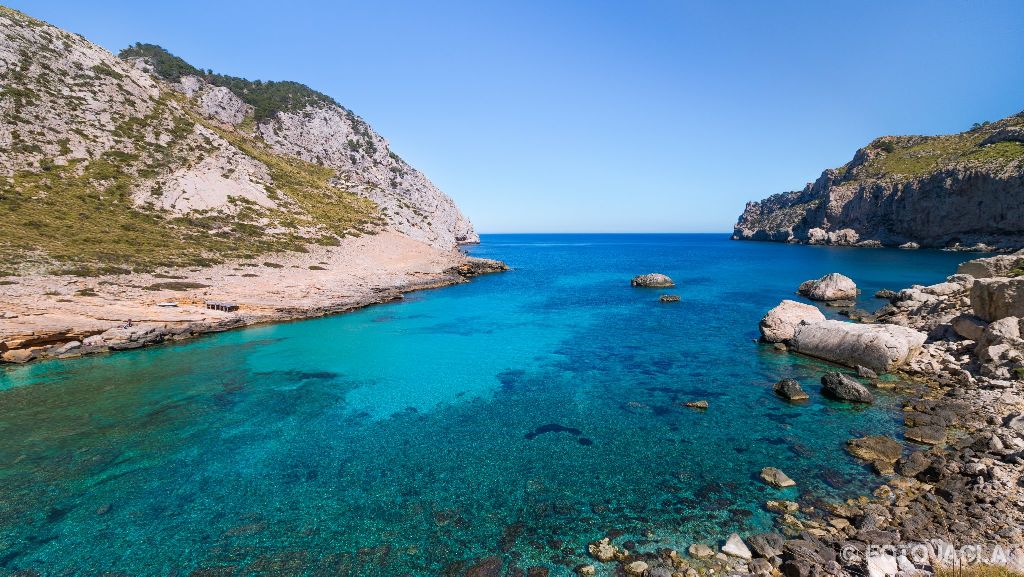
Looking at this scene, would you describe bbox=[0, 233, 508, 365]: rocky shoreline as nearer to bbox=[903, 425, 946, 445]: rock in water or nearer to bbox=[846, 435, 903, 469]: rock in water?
bbox=[846, 435, 903, 469]: rock in water

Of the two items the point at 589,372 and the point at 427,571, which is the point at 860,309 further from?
the point at 427,571

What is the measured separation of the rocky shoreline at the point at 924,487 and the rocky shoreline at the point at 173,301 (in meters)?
33.8

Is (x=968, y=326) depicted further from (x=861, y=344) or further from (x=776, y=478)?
(x=776, y=478)

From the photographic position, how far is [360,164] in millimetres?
121500

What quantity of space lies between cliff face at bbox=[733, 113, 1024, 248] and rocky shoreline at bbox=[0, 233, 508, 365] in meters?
121

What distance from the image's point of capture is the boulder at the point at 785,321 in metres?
29.3

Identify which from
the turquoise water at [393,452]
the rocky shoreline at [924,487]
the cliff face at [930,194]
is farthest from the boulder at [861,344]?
the cliff face at [930,194]

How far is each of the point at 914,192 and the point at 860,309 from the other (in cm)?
10468

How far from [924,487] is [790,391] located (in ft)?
26.1

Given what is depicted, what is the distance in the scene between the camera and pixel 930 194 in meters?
107

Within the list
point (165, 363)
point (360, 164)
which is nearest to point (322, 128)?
point (360, 164)

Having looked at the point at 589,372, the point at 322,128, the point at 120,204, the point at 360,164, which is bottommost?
the point at 589,372

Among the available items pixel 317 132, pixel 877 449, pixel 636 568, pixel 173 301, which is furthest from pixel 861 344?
pixel 317 132

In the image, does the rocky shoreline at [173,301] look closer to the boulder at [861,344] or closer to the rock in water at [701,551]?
the rock in water at [701,551]
